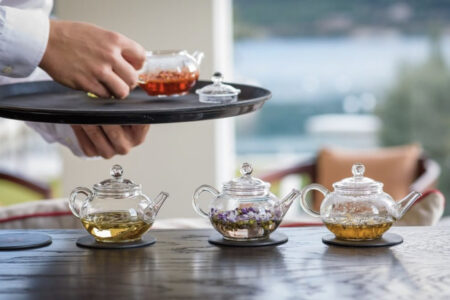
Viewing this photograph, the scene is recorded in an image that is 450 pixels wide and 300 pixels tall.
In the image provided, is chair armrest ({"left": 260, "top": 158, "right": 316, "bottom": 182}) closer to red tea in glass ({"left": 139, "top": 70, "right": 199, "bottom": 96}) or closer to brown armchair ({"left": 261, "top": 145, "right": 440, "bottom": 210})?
brown armchair ({"left": 261, "top": 145, "right": 440, "bottom": 210})

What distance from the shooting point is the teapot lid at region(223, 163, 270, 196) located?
1.74 meters

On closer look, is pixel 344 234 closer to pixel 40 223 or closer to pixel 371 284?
pixel 371 284

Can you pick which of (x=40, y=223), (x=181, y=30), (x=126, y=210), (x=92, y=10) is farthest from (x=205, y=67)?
(x=126, y=210)

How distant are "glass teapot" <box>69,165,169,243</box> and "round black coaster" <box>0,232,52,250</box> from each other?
0.11 meters

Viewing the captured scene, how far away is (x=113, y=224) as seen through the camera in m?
1.75

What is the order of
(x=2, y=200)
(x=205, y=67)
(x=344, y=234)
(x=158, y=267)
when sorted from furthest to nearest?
(x=2, y=200) → (x=205, y=67) → (x=344, y=234) → (x=158, y=267)

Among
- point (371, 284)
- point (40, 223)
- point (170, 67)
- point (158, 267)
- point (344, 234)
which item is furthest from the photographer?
point (40, 223)

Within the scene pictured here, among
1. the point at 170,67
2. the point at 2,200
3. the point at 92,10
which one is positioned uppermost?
the point at 92,10

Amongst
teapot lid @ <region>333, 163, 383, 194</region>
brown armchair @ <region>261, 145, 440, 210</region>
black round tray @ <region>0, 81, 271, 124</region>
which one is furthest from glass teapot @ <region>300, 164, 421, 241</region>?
brown armchair @ <region>261, 145, 440, 210</region>

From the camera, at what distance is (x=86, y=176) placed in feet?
17.1

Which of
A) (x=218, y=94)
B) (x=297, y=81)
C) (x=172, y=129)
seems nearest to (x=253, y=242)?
(x=218, y=94)

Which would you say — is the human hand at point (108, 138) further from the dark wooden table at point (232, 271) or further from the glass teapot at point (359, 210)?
the glass teapot at point (359, 210)

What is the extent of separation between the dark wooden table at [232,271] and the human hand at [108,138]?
1.08 ft

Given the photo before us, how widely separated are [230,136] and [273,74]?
100 inches
